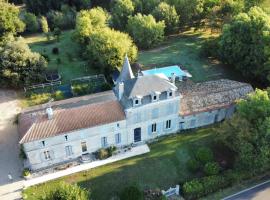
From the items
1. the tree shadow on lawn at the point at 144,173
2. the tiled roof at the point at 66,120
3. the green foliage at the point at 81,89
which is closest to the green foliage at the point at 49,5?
the green foliage at the point at 81,89

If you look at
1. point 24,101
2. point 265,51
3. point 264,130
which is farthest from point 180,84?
point 24,101

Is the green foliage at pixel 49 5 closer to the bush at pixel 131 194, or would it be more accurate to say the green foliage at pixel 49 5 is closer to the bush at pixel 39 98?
the bush at pixel 39 98

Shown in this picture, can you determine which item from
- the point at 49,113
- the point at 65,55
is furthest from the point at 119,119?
the point at 65,55

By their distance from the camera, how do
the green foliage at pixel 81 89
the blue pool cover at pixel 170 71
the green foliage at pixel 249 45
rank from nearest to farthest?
the green foliage at pixel 249 45 → the green foliage at pixel 81 89 → the blue pool cover at pixel 170 71

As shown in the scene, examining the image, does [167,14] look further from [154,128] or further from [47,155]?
[47,155]

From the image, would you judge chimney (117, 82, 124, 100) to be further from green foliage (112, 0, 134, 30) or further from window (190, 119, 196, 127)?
green foliage (112, 0, 134, 30)

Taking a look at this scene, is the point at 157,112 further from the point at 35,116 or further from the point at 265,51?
the point at 265,51
